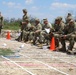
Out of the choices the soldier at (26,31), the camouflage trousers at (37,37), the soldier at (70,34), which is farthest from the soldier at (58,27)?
the soldier at (26,31)

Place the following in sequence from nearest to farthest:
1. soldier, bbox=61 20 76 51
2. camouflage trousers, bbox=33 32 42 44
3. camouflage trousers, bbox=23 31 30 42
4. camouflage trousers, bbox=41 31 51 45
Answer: soldier, bbox=61 20 76 51 → camouflage trousers, bbox=41 31 51 45 → camouflage trousers, bbox=33 32 42 44 → camouflage trousers, bbox=23 31 30 42

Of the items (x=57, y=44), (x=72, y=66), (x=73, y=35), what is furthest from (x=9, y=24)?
(x=72, y=66)

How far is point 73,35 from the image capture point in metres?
14.1

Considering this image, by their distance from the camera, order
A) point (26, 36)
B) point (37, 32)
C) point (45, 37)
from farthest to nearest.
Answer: point (26, 36), point (37, 32), point (45, 37)

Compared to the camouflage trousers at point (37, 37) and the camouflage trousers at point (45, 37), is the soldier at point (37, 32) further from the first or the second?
the camouflage trousers at point (45, 37)

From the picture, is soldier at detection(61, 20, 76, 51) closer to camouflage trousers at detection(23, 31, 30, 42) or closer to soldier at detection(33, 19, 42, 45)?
soldier at detection(33, 19, 42, 45)

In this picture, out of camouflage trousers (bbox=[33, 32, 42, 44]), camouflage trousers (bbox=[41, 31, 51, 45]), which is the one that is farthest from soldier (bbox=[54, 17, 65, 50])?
camouflage trousers (bbox=[33, 32, 42, 44])

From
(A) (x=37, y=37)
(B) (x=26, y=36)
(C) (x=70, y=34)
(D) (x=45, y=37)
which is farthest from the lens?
(B) (x=26, y=36)

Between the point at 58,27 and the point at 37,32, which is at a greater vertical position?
the point at 58,27

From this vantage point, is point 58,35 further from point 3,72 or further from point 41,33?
point 3,72

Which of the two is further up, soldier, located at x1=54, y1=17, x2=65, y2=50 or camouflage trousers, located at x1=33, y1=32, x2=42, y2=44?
soldier, located at x1=54, y1=17, x2=65, y2=50

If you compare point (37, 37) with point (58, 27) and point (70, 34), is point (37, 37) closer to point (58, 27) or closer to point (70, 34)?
point (58, 27)

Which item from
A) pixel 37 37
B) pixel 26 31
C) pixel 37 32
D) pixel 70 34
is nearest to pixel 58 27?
pixel 70 34

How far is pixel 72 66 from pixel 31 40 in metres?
9.64
